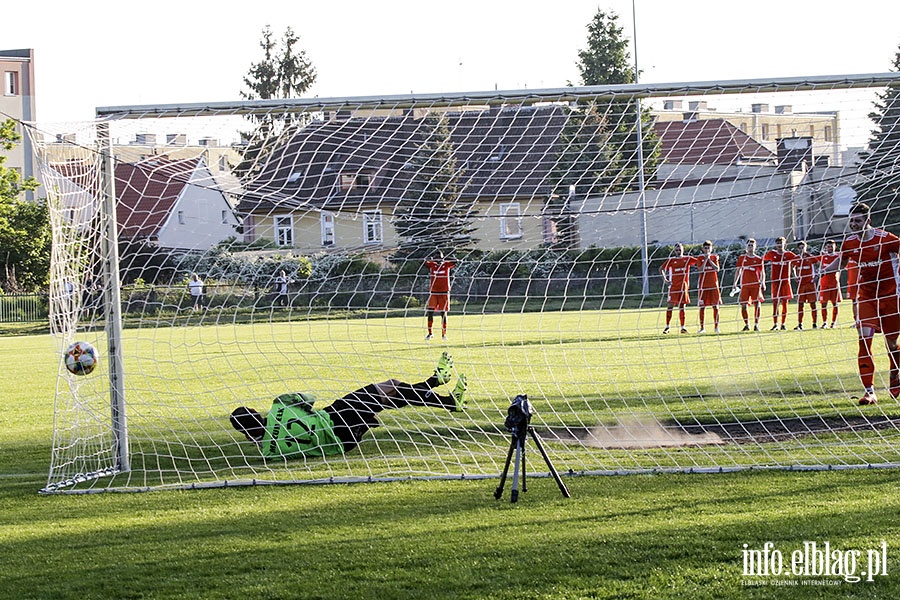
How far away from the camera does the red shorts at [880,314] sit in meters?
8.49

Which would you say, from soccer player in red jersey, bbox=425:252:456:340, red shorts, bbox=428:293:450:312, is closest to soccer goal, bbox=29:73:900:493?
soccer player in red jersey, bbox=425:252:456:340

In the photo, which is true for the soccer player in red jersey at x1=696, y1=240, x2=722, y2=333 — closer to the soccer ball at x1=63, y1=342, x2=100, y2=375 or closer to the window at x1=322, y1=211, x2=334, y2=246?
the window at x1=322, y1=211, x2=334, y2=246

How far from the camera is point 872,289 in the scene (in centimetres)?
863

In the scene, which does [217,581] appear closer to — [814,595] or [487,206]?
[814,595]

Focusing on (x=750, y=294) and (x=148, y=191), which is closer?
(x=148, y=191)

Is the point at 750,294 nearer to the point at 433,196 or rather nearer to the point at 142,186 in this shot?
the point at 433,196

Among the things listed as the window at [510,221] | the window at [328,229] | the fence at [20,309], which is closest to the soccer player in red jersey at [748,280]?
the window at [510,221]

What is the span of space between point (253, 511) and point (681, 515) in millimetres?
2284

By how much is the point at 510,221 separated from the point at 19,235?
1129 inches

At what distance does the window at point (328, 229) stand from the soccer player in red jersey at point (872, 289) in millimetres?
4392

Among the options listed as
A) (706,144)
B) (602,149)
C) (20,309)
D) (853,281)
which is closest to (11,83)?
(20,309)

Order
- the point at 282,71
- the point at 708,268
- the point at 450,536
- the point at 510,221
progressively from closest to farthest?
the point at 450,536 → the point at 510,221 → the point at 708,268 → the point at 282,71

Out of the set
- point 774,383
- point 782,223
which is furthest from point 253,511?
point 782,223

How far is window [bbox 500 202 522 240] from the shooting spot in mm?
8992
